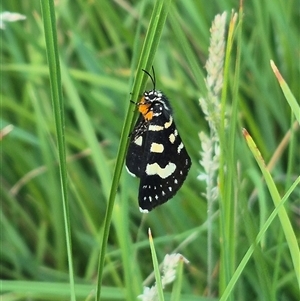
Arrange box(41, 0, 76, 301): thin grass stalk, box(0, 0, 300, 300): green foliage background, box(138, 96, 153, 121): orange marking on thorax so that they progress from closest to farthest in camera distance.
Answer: box(41, 0, 76, 301): thin grass stalk → box(138, 96, 153, 121): orange marking on thorax → box(0, 0, 300, 300): green foliage background

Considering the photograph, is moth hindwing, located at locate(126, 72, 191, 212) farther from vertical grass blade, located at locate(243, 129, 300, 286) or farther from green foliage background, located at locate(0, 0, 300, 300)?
vertical grass blade, located at locate(243, 129, 300, 286)

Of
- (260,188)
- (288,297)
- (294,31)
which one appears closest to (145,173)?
(260,188)

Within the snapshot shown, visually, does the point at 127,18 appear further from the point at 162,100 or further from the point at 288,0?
the point at 162,100

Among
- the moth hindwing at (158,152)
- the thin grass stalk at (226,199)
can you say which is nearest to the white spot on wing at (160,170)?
the moth hindwing at (158,152)

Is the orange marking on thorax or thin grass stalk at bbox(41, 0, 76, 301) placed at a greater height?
thin grass stalk at bbox(41, 0, 76, 301)

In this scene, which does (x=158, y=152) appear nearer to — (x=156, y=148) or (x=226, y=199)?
(x=156, y=148)

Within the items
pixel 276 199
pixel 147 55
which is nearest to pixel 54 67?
pixel 147 55

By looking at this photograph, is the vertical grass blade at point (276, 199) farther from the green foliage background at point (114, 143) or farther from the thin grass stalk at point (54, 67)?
the green foliage background at point (114, 143)

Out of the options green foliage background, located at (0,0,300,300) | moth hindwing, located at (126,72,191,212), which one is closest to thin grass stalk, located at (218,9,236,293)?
moth hindwing, located at (126,72,191,212)
